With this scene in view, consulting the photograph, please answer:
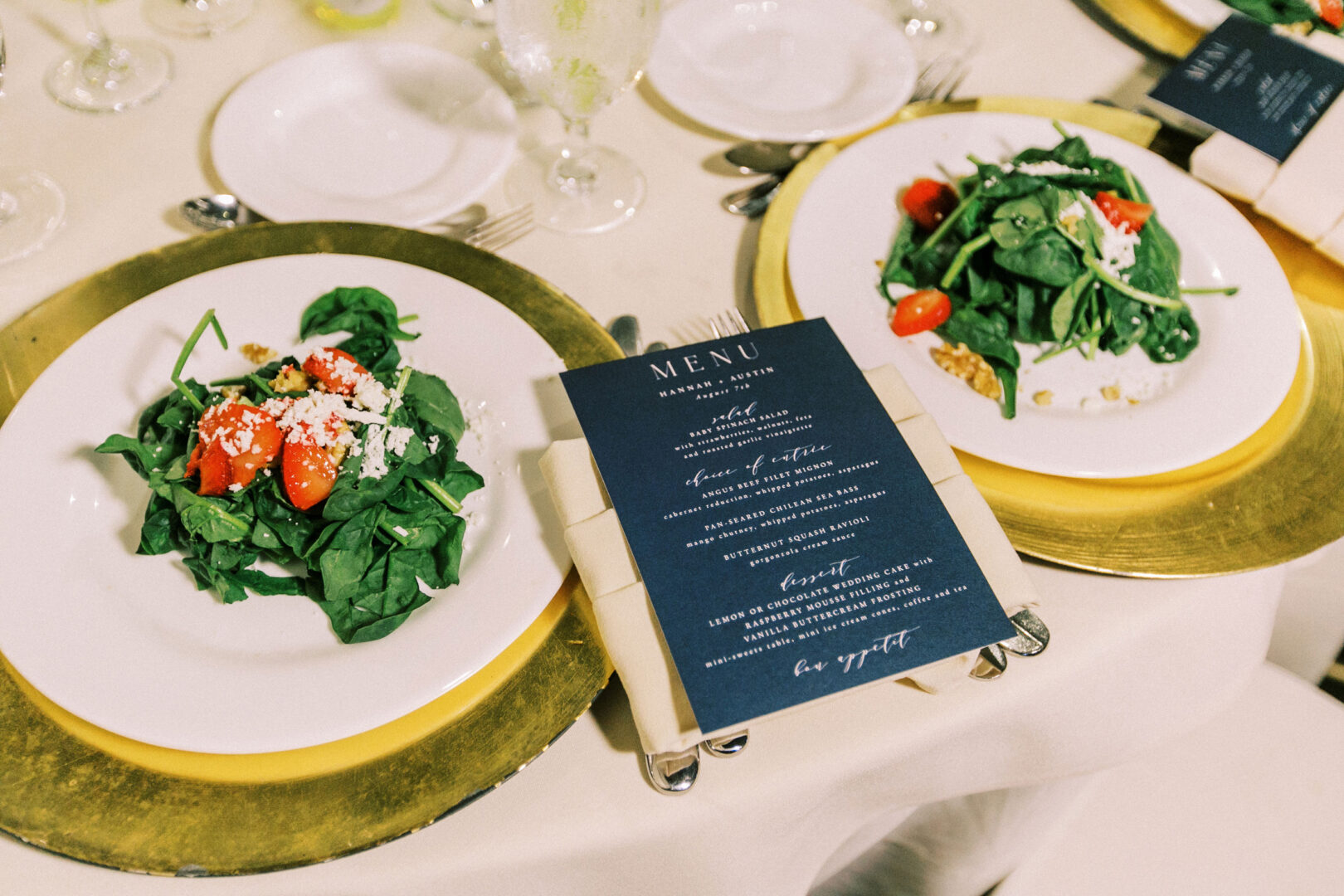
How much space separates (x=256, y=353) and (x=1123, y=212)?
1.06 metres

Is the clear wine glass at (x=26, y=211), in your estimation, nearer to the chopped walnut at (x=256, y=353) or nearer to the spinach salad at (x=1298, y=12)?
the chopped walnut at (x=256, y=353)

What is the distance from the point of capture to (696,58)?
1234 millimetres

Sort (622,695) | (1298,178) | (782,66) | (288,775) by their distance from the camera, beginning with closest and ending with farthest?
(288,775) → (622,695) → (1298,178) → (782,66)

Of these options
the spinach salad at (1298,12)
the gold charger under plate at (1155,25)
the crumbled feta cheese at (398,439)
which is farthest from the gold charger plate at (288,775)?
the spinach salad at (1298,12)

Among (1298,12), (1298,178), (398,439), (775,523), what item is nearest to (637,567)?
(775,523)

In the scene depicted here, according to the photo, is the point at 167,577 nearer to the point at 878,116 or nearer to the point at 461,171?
the point at 461,171

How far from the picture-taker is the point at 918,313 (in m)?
0.96

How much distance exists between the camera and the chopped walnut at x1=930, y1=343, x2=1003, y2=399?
934 mm

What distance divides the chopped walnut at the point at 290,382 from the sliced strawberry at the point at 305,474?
0.09 m

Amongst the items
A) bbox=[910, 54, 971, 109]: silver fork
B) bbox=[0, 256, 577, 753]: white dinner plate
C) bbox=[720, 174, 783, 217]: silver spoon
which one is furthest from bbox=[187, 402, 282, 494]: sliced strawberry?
bbox=[910, 54, 971, 109]: silver fork

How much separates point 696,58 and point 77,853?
1217mm

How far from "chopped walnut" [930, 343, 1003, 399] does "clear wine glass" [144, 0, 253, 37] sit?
121 centimetres

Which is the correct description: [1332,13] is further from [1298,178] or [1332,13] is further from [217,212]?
[217,212]

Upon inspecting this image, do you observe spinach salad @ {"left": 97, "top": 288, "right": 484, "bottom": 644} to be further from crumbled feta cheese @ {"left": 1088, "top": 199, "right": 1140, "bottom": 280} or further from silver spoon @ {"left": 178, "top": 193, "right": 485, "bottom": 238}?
crumbled feta cheese @ {"left": 1088, "top": 199, "right": 1140, "bottom": 280}
